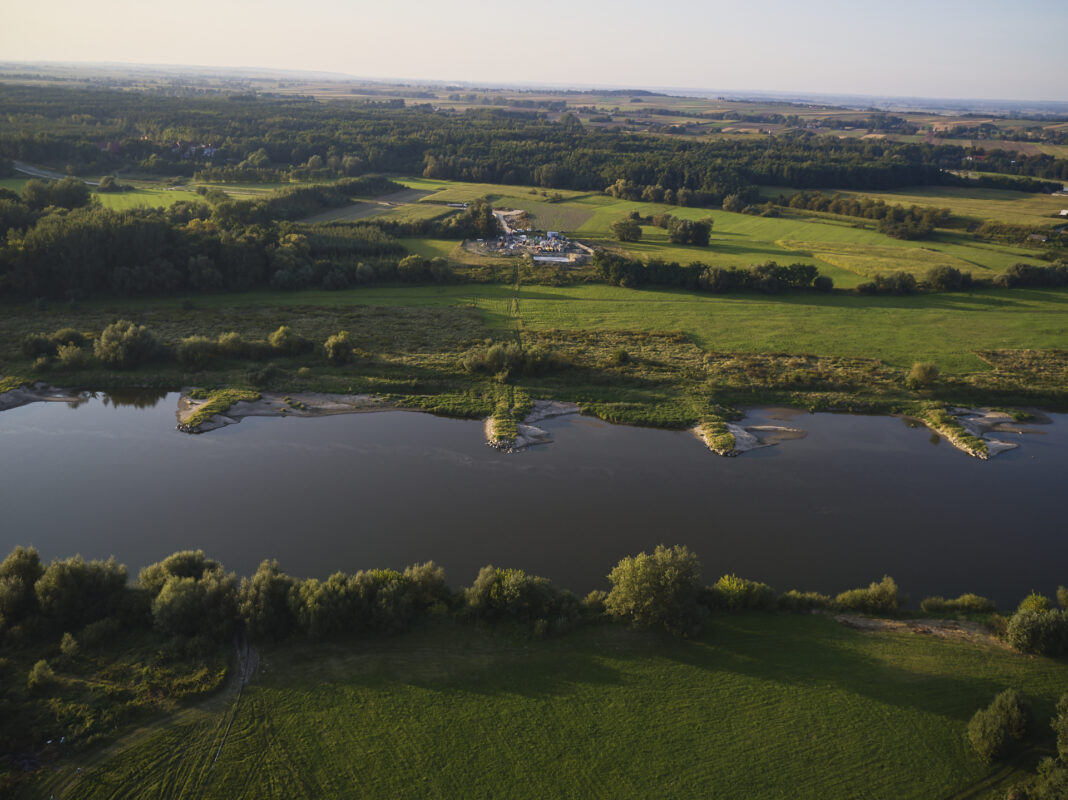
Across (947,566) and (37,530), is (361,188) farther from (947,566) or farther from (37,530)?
(947,566)

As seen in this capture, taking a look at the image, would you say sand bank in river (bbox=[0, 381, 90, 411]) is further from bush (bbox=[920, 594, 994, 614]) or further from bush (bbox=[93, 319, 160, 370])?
bush (bbox=[920, 594, 994, 614])

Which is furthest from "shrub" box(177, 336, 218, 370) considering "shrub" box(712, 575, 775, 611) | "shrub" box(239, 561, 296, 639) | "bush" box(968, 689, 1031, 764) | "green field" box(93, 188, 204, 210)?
"bush" box(968, 689, 1031, 764)

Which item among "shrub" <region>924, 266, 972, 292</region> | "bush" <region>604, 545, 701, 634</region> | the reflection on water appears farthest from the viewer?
"shrub" <region>924, 266, 972, 292</region>

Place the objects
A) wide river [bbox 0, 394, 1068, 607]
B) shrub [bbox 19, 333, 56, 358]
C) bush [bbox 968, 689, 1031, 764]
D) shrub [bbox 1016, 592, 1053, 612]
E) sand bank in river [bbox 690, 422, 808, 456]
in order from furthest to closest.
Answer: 1. shrub [bbox 19, 333, 56, 358]
2. sand bank in river [bbox 690, 422, 808, 456]
3. wide river [bbox 0, 394, 1068, 607]
4. shrub [bbox 1016, 592, 1053, 612]
5. bush [bbox 968, 689, 1031, 764]

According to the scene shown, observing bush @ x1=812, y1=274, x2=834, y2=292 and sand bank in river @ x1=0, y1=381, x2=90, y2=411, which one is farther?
bush @ x1=812, y1=274, x2=834, y2=292

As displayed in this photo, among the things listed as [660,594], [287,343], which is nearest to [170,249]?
[287,343]

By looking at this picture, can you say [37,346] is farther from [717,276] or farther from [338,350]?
[717,276]
